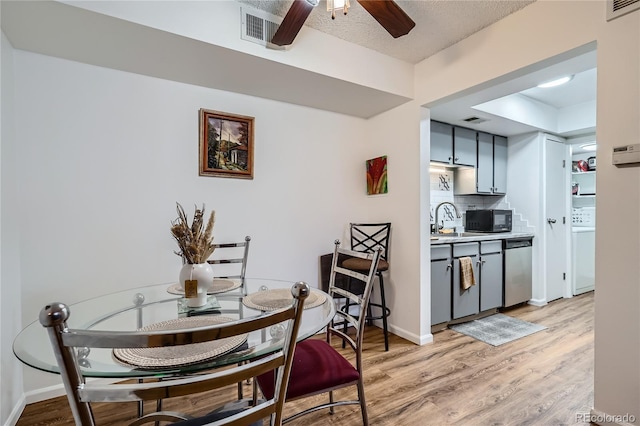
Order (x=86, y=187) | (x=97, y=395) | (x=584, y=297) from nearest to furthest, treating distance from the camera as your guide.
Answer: (x=97, y=395) < (x=86, y=187) < (x=584, y=297)

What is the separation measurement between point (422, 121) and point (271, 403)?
8.10ft

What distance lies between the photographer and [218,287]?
1854 mm

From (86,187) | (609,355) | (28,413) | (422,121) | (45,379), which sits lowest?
(28,413)

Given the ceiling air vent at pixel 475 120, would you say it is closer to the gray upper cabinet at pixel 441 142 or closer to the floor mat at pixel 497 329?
the gray upper cabinet at pixel 441 142

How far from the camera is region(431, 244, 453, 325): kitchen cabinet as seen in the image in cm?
288

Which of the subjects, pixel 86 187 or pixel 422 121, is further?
pixel 422 121

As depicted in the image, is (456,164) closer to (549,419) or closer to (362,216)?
(362,216)

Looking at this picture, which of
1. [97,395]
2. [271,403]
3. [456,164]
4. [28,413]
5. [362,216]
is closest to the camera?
[97,395]

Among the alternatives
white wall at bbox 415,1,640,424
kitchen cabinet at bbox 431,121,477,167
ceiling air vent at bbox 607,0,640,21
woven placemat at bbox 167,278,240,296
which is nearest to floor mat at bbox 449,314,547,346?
white wall at bbox 415,1,640,424

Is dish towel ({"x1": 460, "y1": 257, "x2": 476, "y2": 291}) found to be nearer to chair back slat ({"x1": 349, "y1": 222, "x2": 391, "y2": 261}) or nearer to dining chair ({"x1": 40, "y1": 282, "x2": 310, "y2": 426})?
chair back slat ({"x1": 349, "y1": 222, "x2": 391, "y2": 261})

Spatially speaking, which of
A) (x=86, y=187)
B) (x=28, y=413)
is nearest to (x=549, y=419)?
(x=28, y=413)

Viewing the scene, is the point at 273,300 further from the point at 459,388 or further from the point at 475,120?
the point at 475,120

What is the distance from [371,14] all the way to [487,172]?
2930 millimetres

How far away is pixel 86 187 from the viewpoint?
6.67 ft
